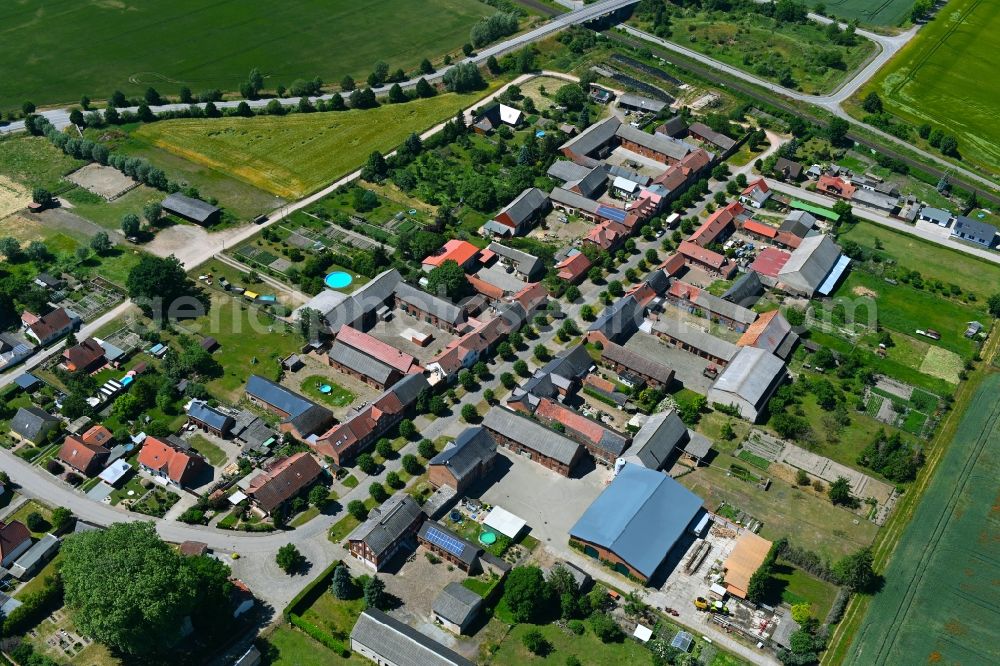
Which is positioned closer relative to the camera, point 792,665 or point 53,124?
point 792,665

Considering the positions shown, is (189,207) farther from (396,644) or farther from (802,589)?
(802,589)

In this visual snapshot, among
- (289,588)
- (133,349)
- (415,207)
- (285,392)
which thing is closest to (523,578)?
(289,588)

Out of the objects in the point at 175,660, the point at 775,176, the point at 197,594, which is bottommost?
the point at 175,660

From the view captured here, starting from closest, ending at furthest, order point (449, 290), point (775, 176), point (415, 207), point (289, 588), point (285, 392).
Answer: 1. point (289, 588)
2. point (285, 392)
3. point (449, 290)
4. point (415, 207)
5. point (775, 176)

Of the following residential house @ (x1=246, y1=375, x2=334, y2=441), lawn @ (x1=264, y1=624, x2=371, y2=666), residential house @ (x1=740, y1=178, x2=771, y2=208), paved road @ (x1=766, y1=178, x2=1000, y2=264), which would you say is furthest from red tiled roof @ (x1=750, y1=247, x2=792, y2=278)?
lawn @ (x1=264, y1=624, x2=371, y2=666)

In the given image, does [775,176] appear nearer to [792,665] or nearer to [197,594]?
[792,665]

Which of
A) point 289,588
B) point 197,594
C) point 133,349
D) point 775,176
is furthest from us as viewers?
point 775,176

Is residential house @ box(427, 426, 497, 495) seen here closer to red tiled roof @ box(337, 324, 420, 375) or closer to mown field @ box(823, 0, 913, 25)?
red tiled roof @ box(337, 324, 420, 375)

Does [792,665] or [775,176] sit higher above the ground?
[775,176]
